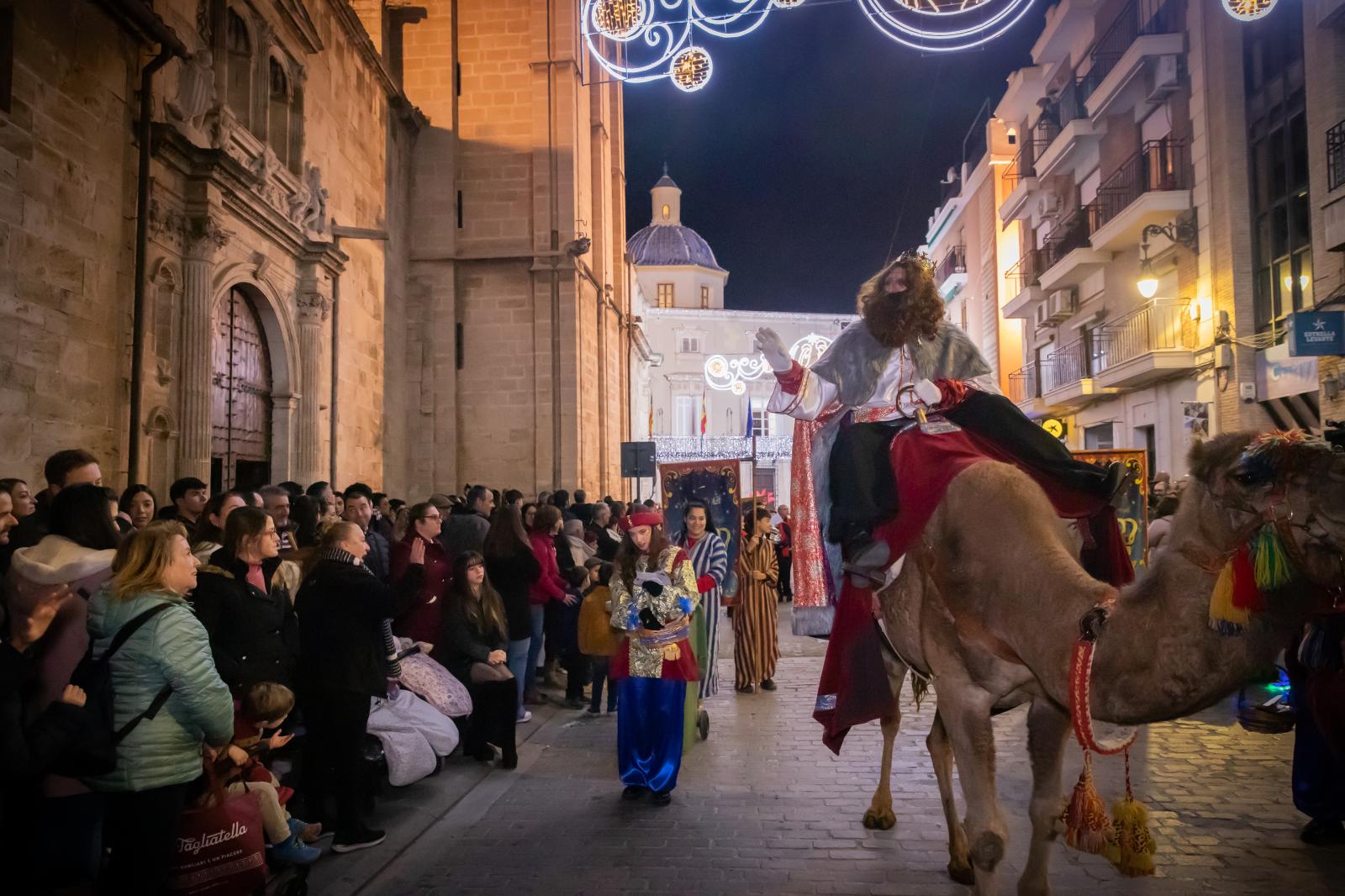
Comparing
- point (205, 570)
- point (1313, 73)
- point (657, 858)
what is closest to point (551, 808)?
point (657, 858)

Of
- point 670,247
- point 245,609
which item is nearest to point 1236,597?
point 245,609

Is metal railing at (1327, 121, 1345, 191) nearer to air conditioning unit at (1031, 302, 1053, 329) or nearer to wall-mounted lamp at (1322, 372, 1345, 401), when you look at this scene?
wall-mounted lamp at (1322, 372, 1345, 401)

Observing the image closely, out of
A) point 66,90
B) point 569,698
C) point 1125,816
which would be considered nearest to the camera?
point 1125,816

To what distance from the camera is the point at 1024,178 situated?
103 feet

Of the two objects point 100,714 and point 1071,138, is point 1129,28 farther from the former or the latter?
point 100,714

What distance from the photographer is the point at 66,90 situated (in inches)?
377

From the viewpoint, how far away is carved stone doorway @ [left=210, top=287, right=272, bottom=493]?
1331 centimetres

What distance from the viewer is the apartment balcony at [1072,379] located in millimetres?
25483

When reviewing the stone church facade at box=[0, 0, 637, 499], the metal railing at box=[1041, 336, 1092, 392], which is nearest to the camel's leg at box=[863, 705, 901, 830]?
the stone church facade at box=[0, 0, 637, 499]

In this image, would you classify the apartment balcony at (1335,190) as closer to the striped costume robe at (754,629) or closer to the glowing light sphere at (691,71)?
the glowing light sphere at (691,71)

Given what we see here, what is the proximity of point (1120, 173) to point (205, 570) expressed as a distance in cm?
2418

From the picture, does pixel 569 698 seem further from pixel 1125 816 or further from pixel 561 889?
pixel 1125 816

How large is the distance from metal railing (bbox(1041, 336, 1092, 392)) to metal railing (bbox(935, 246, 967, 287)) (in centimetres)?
1274

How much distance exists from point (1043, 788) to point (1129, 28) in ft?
83.6
